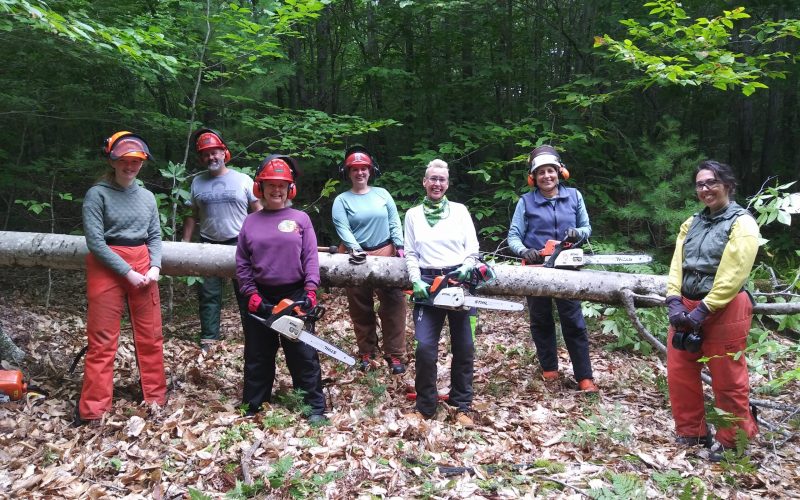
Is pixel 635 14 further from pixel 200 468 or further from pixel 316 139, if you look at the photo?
pixel 200 468

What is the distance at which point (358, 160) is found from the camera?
485cm

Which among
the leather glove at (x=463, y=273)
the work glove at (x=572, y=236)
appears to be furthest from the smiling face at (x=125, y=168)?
the work glove at (x=572, y=236)

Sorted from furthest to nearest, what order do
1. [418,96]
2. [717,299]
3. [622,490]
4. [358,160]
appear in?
[418,96], [358,160], [717,299], [622,490]

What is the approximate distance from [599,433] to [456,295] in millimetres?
1479

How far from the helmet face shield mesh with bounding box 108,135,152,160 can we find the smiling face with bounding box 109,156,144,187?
1.4 inches

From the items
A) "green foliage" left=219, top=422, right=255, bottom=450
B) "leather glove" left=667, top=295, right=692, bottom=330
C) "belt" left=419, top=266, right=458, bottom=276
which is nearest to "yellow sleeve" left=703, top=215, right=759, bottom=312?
"leather glove" left=667, top=295, right=692, bottom=330

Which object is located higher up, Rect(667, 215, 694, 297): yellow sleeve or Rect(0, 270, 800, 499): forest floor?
Rect(667, 215, 694, 297): yellow sleeve

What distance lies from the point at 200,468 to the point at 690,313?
11.0ft

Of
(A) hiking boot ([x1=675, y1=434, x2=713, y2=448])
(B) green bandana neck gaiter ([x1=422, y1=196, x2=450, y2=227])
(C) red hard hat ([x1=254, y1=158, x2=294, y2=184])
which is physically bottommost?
(A) hiking boot ([x1=675, y1=434, x2=713, y2=448])

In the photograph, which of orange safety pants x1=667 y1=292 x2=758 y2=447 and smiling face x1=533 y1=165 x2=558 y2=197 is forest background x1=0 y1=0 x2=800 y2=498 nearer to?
orange safety pants x1=667 y1=292 x2=758 y2=447

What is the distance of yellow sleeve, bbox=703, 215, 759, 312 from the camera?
10.7ft

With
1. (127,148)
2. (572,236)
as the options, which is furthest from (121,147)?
(572,236)

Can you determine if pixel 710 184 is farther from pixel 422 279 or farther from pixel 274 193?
pixel 274 193

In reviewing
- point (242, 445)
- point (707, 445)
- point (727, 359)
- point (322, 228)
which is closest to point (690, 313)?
point (727, 359)
